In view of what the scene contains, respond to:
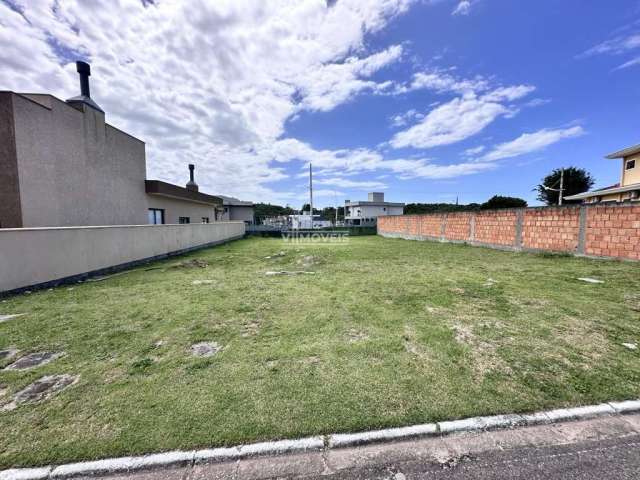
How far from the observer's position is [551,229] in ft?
29.2

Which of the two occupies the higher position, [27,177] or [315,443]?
[27,177]

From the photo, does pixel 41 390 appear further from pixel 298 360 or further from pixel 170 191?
pixel 170 191

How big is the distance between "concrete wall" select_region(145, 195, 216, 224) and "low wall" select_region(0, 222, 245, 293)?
4.76 meters

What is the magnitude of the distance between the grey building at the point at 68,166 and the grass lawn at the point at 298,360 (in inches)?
178

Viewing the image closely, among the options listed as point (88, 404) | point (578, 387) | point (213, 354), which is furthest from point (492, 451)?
point (88, 404)

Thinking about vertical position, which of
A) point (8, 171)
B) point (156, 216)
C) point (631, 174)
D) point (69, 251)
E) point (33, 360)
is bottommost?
point (33, 360)

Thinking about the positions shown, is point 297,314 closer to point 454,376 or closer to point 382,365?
point 382,365

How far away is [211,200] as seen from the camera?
65.9 ft

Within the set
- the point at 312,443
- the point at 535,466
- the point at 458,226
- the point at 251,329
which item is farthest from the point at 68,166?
the point at 458,226

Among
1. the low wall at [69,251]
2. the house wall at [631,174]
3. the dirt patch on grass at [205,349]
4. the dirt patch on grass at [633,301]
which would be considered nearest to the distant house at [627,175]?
the house wall at [631,174]

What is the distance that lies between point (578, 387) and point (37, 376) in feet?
16.3

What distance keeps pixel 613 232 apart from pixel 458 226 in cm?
710

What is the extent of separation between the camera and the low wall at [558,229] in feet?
22.9

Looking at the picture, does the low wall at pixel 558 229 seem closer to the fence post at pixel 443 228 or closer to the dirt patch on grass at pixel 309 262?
the fence post at pixel 443 228
